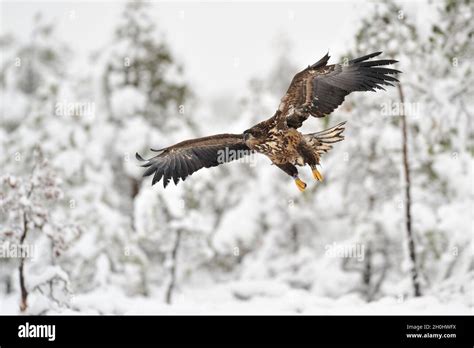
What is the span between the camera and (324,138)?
6.47m

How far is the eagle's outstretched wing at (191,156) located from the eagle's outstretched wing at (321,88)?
940 millimetres

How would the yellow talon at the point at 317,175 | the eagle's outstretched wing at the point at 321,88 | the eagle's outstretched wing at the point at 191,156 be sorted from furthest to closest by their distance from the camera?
the eagle's outstretched wing at the point at 191,156 → the eagle's outstretched wing at the point at 321,88 → the yellow talon at the point at 317,175

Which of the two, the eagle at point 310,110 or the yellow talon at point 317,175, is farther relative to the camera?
the eagle at point 310,110

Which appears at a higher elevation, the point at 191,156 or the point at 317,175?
the point at 191,156

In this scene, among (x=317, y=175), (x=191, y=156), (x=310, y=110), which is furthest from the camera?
(x=191, y=156)

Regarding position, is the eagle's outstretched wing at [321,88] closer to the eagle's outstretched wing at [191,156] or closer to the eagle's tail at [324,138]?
the eagle's tail at [324,138]

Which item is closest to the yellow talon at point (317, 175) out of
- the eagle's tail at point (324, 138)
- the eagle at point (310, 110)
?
the eagle at point (310, 110)

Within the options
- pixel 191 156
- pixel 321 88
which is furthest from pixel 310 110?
pixel 191 156

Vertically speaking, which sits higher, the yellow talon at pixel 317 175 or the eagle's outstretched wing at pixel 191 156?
the eagle's outstretched wing at pixel 191 156

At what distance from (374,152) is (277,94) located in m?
11.5

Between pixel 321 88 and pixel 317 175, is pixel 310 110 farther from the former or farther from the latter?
pixel 317 175

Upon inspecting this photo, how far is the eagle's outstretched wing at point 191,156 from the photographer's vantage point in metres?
7.11

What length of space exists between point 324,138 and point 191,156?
187 cm

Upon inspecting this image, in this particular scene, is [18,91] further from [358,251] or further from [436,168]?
[436,168]
